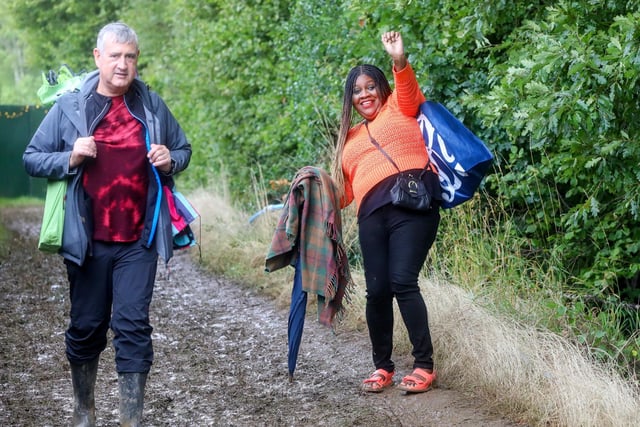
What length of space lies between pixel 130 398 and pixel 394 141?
6.63ft

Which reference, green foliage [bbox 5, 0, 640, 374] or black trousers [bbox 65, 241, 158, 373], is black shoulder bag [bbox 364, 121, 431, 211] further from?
black trousers [bbox 65, 241, 158, 373]

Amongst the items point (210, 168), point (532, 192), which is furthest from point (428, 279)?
point (210, 168)

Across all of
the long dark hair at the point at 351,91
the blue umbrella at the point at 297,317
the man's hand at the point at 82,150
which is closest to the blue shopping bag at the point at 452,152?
the long dark hair at the point at 351,91

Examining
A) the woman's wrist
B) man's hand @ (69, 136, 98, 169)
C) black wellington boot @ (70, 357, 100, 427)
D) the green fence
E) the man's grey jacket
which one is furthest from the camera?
the green fence

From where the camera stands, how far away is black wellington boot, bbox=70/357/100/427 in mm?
5082

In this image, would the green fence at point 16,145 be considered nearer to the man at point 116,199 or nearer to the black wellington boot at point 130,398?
the man at point 116,199

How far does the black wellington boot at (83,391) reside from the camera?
5.08 m

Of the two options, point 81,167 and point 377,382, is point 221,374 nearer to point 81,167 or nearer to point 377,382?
point 377,382

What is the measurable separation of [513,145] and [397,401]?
113 inches

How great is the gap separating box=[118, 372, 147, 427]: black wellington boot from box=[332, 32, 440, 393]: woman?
1.48 m

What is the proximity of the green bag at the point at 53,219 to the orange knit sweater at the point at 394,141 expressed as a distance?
5.68 ft

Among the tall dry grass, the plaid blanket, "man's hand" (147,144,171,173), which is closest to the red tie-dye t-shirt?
"man's hand" (147,144,171,173)

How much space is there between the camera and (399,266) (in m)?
5.51

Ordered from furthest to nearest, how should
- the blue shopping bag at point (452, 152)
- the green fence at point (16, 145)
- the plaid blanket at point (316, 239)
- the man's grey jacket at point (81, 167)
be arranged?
1. the green fence at point (16, 145)
2. the plaid blanket at point (316, 239)
3. the blue shopping bag at point (452, 152)
4. the man's grey jacket at point (81, 167)
